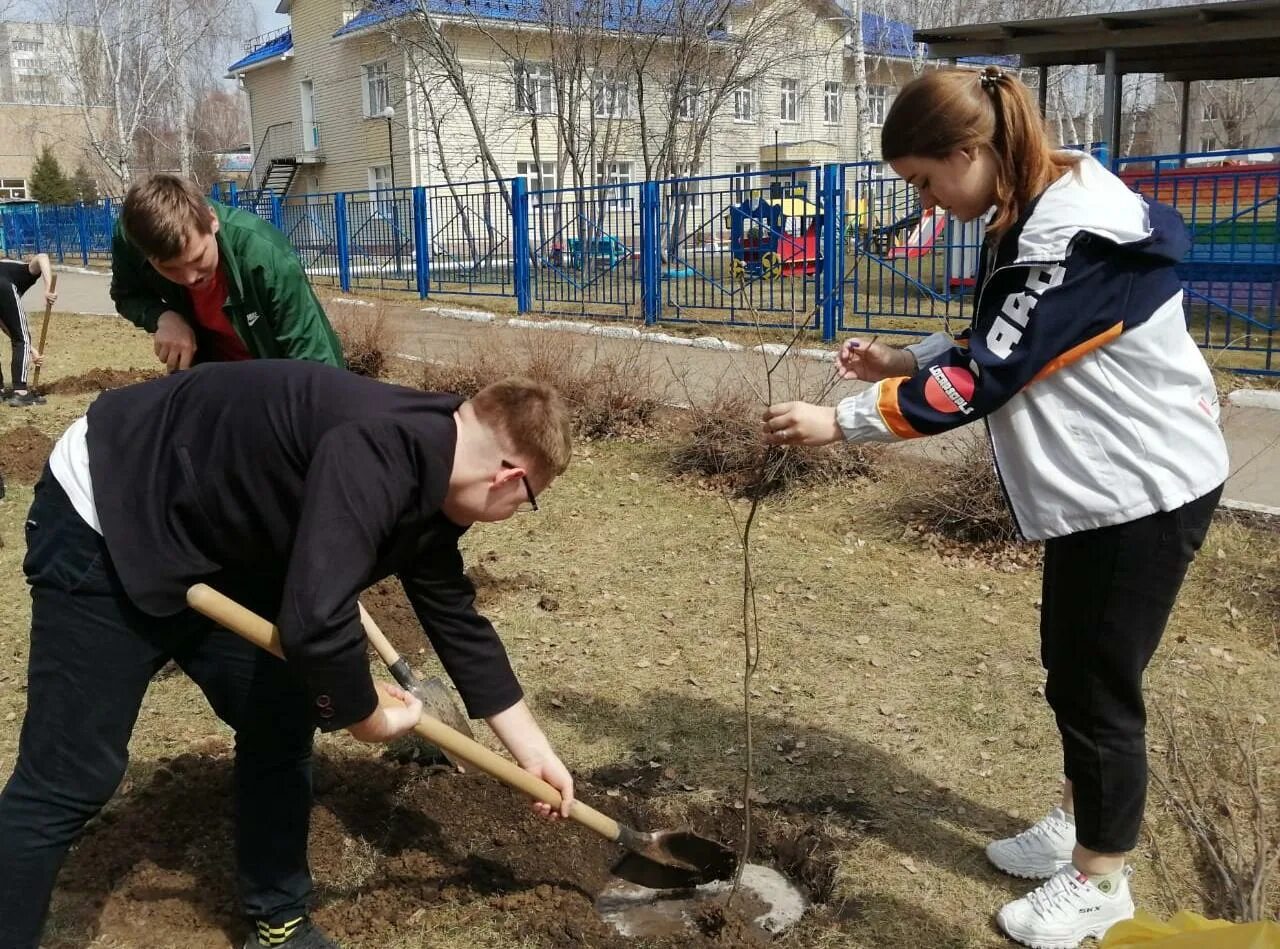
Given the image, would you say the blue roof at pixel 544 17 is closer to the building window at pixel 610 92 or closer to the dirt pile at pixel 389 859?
the building window at pixel 610 92

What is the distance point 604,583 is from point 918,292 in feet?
23.7

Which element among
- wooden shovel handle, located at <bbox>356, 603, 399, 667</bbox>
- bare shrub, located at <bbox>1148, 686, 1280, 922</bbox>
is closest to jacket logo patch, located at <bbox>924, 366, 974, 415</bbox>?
bare shrub, located at <bbox>1148, 686, 1280, 922</bbox>

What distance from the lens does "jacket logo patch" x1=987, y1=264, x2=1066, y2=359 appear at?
200cm

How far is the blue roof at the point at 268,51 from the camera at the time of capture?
34562mm

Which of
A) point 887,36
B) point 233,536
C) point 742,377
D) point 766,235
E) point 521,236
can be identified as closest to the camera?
point 233,536

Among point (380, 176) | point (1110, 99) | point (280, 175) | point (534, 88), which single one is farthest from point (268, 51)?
point (1110, 99)


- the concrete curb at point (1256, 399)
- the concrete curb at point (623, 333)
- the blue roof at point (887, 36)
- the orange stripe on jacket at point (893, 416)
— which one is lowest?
the concrete curb at point (1256, 399)

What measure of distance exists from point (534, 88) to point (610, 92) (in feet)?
10.8

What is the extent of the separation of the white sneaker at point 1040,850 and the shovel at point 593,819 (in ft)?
2.18

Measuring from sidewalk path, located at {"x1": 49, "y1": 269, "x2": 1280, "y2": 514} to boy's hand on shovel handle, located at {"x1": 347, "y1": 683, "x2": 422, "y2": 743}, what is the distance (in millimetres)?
4241

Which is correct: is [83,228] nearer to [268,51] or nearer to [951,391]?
[268,51]

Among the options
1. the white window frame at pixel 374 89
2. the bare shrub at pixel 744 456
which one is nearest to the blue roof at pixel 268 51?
the white window frame at pixel 374 89

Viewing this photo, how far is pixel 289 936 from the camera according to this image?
2428mm

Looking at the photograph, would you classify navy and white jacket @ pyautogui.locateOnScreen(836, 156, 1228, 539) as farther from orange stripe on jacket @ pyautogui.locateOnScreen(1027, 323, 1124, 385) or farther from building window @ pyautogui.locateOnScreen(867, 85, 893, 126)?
building window @ pyautogui.locateOnScreen(867, 85, 893, 126)
